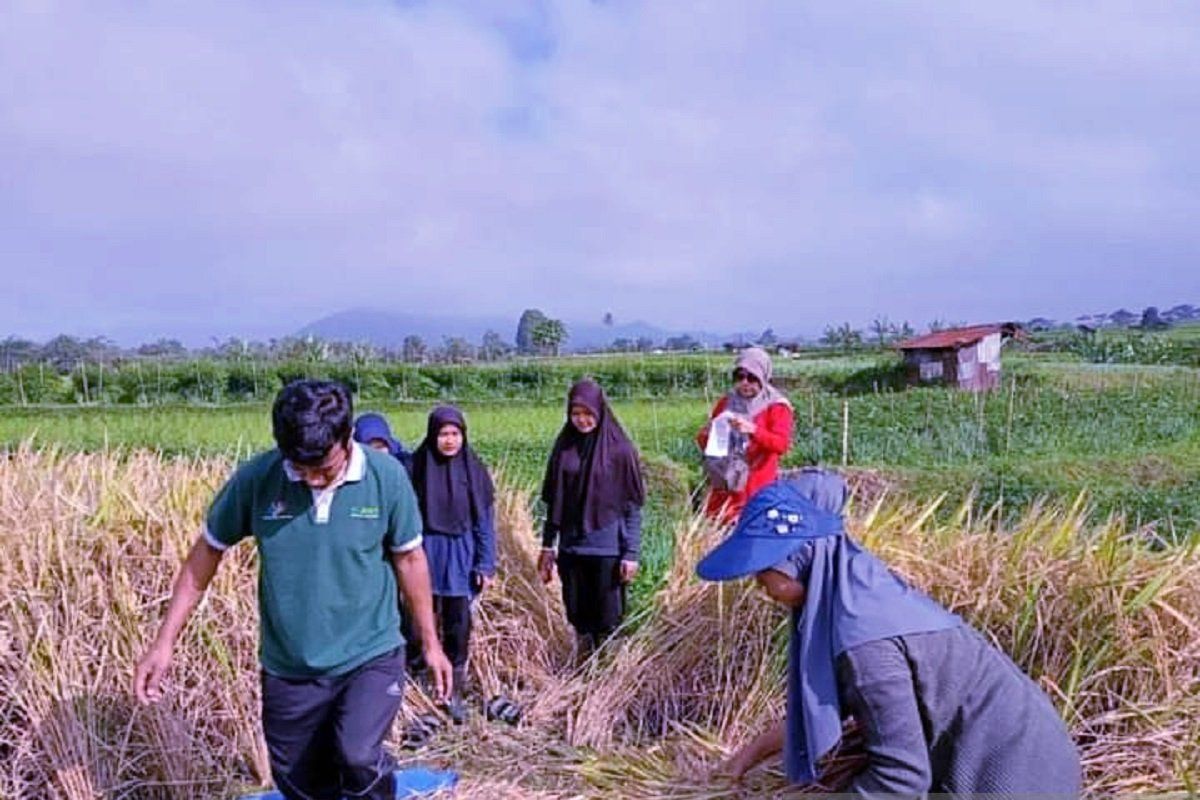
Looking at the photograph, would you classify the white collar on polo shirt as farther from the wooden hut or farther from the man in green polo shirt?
the wooden hut

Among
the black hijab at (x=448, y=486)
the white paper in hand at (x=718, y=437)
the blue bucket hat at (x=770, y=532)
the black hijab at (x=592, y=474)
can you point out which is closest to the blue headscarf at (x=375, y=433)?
the black hijab at (x=448, y=486)

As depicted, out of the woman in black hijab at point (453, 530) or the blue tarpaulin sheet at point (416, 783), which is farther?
the woman in black hijab at point (453, 530)

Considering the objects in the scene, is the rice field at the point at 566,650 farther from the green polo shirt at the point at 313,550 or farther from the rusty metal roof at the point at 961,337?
the rusty metal roof at the point at 961,337

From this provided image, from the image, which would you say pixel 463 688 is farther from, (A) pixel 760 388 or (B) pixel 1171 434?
(B) pixel 1171 434

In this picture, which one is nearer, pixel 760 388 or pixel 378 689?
pixel 378 689

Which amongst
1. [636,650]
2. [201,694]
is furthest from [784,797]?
[201,694]

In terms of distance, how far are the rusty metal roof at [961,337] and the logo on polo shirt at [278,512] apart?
74.5ft

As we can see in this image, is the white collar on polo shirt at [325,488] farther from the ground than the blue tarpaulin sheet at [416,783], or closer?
farther from the ground

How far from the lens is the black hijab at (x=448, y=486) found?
397cm

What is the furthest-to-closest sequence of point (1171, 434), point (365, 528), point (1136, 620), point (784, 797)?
point (1171, 434), point (1136, 620), point (365, 528), point (784, 797)

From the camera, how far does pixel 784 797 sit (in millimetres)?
2223

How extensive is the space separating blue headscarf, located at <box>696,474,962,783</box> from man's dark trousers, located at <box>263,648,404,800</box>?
102 centimetres

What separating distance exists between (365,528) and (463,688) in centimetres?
178

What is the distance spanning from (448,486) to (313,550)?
155 cm
